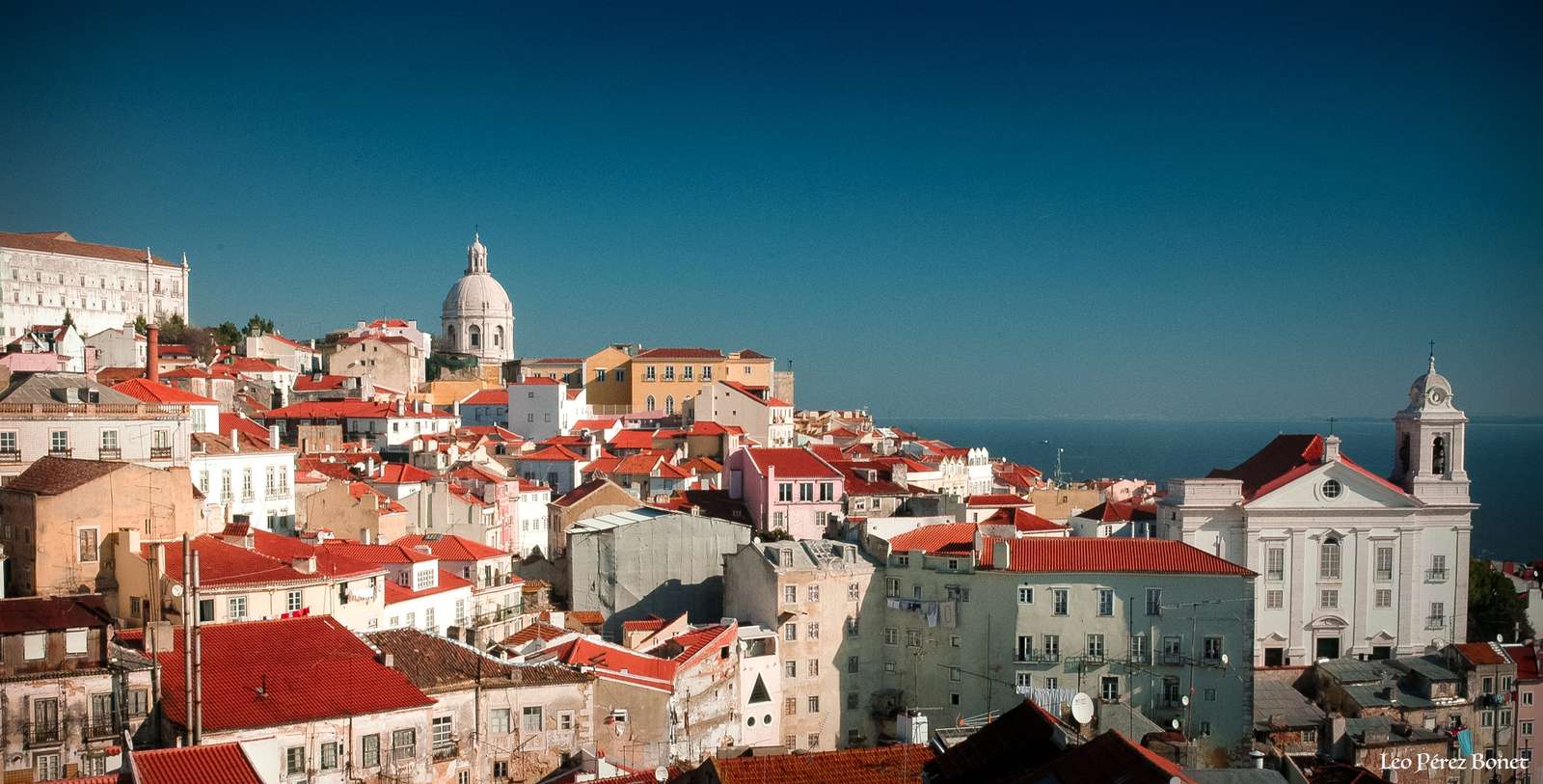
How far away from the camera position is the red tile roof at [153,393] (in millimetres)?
34969

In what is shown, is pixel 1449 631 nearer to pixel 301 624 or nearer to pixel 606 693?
pixel 606 693

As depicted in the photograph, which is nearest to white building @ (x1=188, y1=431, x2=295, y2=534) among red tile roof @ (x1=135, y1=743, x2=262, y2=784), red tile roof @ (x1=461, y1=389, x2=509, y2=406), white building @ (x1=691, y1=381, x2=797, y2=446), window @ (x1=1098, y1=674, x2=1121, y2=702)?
red tile roof @ (x1=135, y1=743, x2=262, y2=784)

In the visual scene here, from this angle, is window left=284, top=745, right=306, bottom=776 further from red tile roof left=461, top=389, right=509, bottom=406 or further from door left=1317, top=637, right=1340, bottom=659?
red tile roof left=461, top=389, right=509, bottom=406

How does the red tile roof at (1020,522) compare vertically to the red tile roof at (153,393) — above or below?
below

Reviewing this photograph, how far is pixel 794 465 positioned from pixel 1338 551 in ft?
63.0

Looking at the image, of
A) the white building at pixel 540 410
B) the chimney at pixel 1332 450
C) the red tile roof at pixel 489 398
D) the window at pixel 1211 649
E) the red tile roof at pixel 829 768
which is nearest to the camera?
Result: the red tile roof at pixel 829 768

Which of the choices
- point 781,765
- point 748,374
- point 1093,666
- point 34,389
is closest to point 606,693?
point 781,765

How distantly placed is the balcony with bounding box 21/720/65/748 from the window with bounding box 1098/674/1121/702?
24106 mm

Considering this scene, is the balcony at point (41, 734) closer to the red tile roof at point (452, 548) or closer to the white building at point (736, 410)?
the red tile roof at point (452, 548)

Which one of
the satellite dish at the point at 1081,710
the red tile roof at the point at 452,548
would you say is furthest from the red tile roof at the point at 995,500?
the satellite dish at the point at 1081,710

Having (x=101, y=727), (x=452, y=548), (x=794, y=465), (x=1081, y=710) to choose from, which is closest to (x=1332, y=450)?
(x=794, y=465)

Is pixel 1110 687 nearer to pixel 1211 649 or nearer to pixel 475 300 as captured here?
pixel 1211 649

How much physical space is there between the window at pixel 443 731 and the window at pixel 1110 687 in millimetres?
18036

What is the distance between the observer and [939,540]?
119ft
